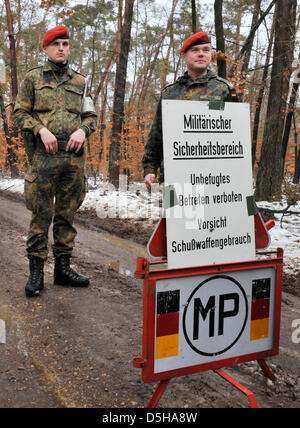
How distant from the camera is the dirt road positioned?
6.79ft

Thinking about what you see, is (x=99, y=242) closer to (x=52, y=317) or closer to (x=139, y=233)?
(x=139, y=233)

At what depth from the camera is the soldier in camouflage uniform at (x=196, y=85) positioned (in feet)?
8.87

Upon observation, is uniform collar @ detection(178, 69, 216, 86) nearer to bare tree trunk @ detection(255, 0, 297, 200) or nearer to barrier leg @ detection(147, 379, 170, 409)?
barrier leg @ detection(147, 379, 170, 409)

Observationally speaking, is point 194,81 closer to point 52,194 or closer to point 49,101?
point 49,101

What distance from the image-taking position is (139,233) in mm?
6590

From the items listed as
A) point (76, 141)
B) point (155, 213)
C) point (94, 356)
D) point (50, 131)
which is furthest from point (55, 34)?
point (155, 213)

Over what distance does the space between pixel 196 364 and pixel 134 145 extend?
1975 centimetres

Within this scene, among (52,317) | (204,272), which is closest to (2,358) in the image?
(52,317)

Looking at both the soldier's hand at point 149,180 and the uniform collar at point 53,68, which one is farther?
the uniform collar at point 53,68

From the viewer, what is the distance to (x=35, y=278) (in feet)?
11.7

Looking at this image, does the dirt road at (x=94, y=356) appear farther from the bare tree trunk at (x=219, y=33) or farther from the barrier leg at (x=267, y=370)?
the bare tree trunk at (x=219, y=33)

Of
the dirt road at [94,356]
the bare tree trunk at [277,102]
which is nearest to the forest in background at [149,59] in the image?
the bare tree trunk at [277,102]

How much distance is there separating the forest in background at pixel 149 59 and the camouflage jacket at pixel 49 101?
5.77 m
